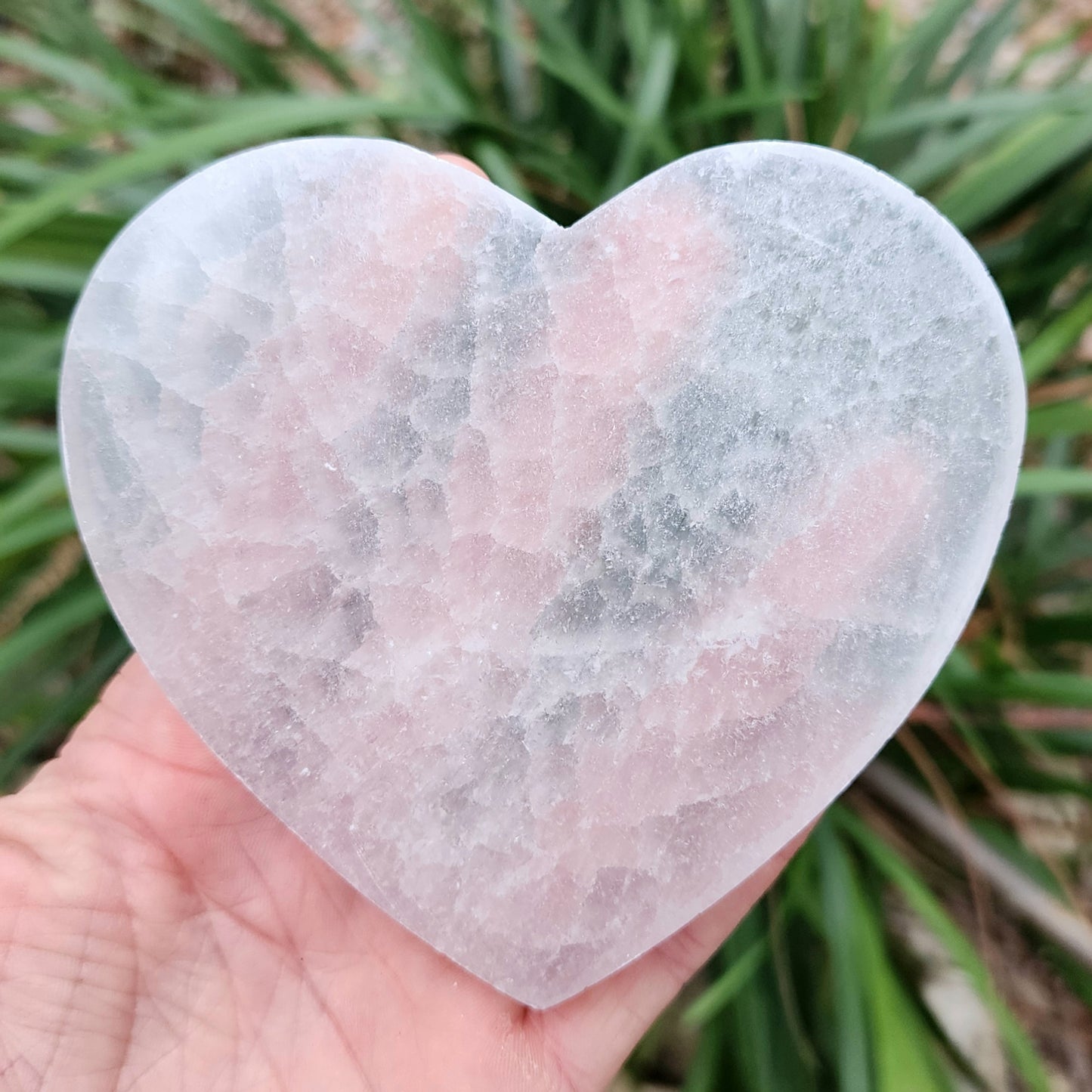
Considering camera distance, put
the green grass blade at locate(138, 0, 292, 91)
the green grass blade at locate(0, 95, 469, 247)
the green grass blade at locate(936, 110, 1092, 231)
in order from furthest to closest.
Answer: the green grass blade at locate(138, 0, 292, 91), the green grass blade at locate(936, 110, 1092, 231), the green grass blade at locate(0, 95, 469, 247)

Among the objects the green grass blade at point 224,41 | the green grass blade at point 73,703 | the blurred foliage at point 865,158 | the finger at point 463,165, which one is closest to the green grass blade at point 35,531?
the blurred foliage at point 865,158

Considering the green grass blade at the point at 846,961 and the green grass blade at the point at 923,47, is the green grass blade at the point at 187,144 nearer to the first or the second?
the green grass blade at the point at 923,47

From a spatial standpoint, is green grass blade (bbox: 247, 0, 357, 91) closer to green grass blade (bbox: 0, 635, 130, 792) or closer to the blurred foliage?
the blurred foliage

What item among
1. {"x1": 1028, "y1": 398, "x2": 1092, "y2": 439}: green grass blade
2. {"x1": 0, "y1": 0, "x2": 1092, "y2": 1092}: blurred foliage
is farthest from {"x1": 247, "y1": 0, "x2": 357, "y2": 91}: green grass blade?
{"x1": 1028, "y1": 398, "x2": 1092, "y2": 439}: green grass blade

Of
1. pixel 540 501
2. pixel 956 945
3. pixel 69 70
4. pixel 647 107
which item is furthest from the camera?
pixel 69 70

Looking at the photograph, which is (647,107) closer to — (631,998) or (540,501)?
(540,501)

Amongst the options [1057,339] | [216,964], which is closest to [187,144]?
[216,964]
